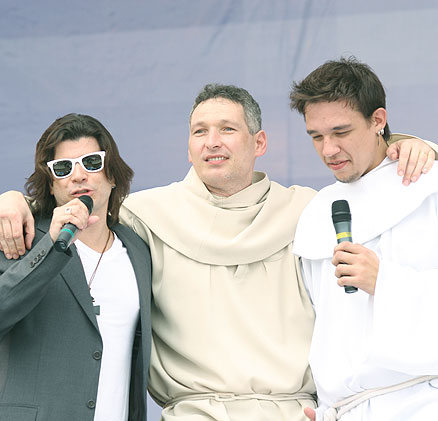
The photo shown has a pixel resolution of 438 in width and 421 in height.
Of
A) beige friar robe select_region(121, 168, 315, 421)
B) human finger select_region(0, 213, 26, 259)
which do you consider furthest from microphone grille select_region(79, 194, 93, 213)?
beige friar robe select_region(121, 168, 315, 421)

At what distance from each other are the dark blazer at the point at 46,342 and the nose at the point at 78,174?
8.5 inches

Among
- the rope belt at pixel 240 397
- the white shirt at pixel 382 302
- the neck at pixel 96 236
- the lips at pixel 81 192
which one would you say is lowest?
→ the rope belt at pixel 240 397

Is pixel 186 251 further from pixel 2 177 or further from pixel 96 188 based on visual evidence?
pixel 2 177

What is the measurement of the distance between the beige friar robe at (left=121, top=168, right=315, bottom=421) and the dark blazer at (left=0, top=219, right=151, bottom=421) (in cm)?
48

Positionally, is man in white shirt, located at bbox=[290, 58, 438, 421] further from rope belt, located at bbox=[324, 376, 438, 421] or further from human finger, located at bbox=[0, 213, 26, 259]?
human finger, located at bbox=[0, 213, 26, 259]

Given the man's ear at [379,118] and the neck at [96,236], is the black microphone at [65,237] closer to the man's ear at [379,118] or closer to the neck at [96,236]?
the neck at [96,236]

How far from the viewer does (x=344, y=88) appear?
10.1ft

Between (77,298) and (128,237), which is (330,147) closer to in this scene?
(128,237)

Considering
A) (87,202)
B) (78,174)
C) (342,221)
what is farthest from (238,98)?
(342,221)

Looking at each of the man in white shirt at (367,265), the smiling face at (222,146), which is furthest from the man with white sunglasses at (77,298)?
the man in white shirt at (367,265)

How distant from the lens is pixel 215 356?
11.1ft

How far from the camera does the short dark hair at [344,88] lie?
3072 millimetres

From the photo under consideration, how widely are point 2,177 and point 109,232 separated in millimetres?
2541

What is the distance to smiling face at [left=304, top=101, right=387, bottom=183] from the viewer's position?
9.99ft
